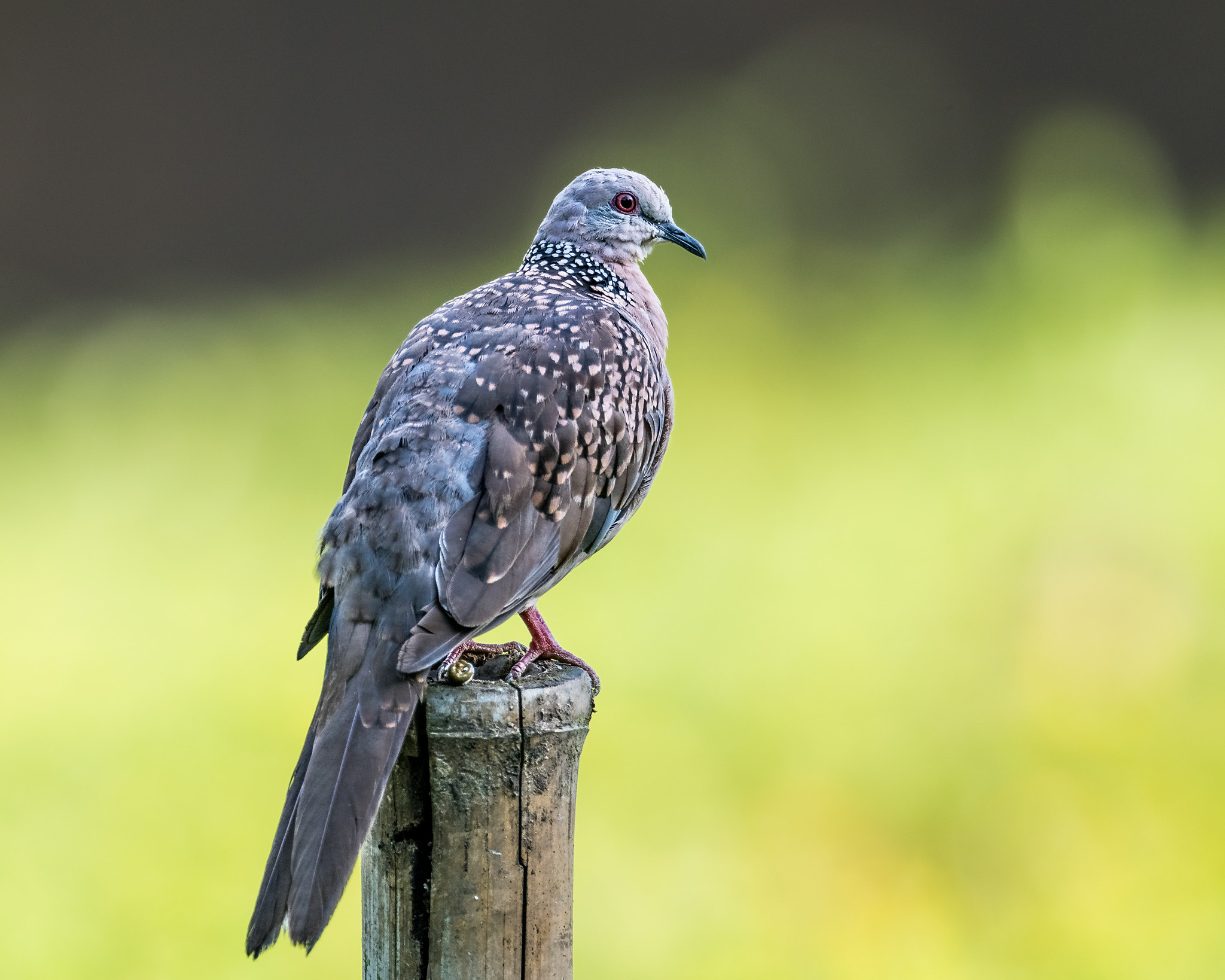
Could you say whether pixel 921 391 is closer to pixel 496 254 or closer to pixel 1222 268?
pixel 1222 268

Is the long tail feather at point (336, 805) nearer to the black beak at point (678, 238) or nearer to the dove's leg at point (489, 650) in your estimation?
the dove's leg at point (489, 650)

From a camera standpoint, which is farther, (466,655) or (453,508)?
(466,655)

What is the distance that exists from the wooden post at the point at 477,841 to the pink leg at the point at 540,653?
0.50ft

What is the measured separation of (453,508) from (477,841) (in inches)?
25.4

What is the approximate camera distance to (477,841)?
2.06m

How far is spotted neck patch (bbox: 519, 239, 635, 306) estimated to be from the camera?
320cm

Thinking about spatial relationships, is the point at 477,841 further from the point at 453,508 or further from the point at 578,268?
the point at 578,268

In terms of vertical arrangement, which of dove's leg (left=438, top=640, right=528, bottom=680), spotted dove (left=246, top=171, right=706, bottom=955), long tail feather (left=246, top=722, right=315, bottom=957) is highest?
spotted dove (left=246, top=171, right=706, bottom=955)

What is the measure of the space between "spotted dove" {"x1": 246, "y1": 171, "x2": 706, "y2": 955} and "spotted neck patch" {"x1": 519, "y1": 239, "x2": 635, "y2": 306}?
0.01 m

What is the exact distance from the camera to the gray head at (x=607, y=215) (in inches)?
131

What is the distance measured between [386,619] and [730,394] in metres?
4.70

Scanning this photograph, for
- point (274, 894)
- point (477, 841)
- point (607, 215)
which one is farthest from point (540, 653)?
point (607, 215)

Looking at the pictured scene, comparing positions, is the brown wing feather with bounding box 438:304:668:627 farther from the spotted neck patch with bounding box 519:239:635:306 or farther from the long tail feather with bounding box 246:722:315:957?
the long tail feather with bounding box 246:722:315:957

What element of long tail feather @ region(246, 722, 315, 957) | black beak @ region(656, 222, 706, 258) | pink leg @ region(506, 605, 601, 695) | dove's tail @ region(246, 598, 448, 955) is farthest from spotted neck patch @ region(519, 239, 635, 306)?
long tail feather @ region(246, 722, 315, 957)
